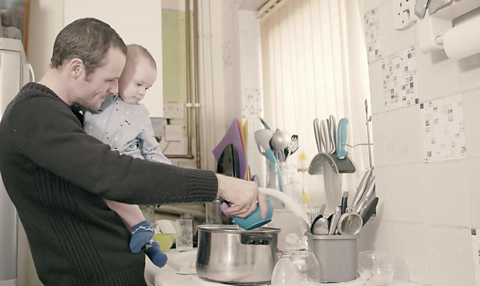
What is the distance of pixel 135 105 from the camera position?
4.80ft

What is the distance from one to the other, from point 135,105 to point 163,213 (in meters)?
1.31

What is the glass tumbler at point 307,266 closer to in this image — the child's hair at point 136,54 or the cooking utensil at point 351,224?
the cooking utensil at point 351,224

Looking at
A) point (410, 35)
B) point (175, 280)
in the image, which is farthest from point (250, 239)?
point (410, 35)

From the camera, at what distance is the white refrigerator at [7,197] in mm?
1779

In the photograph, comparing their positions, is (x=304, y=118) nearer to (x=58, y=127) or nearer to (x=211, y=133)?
(x=211, y=133)

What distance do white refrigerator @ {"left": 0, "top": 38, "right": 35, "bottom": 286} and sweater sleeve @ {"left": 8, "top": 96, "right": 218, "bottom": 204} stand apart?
3.26 feet

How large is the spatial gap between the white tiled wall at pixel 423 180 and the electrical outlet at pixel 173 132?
1641mm

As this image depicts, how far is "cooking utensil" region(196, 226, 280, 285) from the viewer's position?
3.88ft

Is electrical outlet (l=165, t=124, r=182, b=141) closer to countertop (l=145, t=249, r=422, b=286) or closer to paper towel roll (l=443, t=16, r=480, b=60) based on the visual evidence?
countertop (l=145, t=249, r=422, b=286)

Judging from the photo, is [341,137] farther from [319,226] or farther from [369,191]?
[319,226]

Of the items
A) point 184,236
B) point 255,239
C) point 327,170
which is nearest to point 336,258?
point 255,239

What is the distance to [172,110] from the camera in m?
2.79

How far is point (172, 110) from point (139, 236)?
170 centimetres

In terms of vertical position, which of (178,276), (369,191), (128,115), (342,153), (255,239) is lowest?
(178,276)
